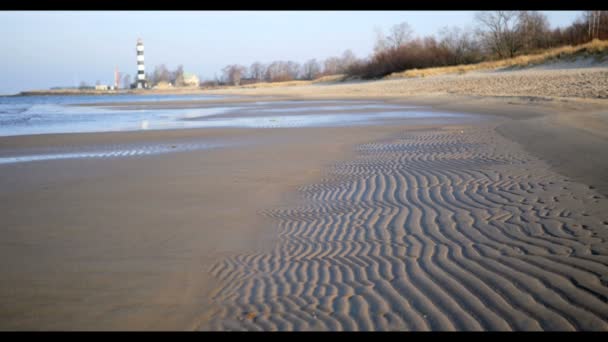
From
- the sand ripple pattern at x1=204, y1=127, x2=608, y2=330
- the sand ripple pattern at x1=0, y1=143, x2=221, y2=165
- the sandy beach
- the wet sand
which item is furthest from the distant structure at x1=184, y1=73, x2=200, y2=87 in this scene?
the sand ripple pattern at x1=204, y1=127, x2=608, y2=330

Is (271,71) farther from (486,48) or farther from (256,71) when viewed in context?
(486,48)

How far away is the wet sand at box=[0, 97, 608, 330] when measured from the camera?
327 centimetres

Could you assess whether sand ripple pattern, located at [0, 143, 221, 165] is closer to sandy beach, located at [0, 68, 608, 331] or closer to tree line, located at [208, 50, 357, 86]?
sandy beach, located at [0, 68, 608, 331]

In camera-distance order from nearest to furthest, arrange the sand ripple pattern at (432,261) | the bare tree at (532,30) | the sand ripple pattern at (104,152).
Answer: the sand ripple pattern at (432,261), the sand ripple pattern at (104,152), the bare tree at (532,30)

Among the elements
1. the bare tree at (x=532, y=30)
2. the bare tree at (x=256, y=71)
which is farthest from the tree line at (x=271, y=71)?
the bare tree at (x=532, y=30)

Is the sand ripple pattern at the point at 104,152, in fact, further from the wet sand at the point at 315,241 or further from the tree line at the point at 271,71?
the tree line at the point at 271,71

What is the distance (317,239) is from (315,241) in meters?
0.06

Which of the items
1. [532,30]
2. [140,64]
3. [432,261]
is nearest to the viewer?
[432,261]

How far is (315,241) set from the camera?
16.0 ft

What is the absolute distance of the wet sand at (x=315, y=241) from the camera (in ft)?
10.7

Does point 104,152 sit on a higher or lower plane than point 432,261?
higher

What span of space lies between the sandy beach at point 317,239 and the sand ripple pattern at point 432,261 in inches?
0.7

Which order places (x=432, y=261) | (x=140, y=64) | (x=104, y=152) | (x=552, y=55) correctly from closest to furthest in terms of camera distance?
(x=432, y=261)
(x=104, y=152)
(x=552, y=55)
(x=140, y=64)

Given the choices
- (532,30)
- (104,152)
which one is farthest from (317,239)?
(532,30)
